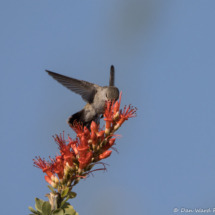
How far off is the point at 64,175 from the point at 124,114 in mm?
914

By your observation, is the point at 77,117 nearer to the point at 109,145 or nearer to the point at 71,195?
the point at 109,145

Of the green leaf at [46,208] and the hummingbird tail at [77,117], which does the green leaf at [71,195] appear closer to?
the green leaf at [46,208]

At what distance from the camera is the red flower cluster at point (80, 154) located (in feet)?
9.97

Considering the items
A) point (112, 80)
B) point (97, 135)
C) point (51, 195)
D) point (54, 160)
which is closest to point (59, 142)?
point (54, 160)

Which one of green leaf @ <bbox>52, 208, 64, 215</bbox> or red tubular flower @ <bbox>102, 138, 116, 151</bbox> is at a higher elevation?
red tubular flower @ <bbox>102, 138, 116, 151</bbox>

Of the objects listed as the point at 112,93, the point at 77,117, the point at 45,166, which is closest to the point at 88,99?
the point at 77,117

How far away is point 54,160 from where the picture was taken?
3.28 metres

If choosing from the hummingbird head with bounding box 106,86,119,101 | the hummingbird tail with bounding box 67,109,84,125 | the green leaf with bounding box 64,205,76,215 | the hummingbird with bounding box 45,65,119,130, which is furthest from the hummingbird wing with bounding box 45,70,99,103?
the green leaf with bounding box 64,205,76,215

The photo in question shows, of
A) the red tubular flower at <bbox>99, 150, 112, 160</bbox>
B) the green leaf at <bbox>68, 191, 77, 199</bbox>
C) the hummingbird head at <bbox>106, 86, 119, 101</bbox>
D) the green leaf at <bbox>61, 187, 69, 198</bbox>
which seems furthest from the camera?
the hummingbird head at <bbox>106, 86, 119, 101</bbox>

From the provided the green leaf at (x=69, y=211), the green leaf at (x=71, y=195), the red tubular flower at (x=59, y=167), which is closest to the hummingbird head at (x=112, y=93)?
the red tubular flower at (x=59, y=167)

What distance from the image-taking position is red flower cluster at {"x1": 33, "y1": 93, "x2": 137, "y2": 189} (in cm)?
304

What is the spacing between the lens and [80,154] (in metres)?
3.07

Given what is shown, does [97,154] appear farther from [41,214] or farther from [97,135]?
[41,214]

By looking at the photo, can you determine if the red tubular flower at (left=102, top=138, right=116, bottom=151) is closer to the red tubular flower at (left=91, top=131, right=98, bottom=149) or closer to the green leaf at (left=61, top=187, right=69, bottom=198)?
the red tubular flower at (left=91, top=131, right=98, bottom=149)
